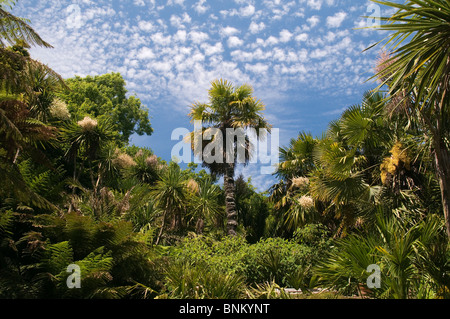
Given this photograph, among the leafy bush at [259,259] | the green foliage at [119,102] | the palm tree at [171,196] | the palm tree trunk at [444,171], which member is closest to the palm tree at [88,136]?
the palm tree at [171,196]

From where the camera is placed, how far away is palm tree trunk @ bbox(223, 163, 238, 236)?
48.6ft

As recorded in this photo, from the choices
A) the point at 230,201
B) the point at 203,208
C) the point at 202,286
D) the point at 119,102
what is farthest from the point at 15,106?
the point at 119,102

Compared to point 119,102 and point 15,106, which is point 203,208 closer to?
point 15,106

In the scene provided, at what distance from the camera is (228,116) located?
644 inches

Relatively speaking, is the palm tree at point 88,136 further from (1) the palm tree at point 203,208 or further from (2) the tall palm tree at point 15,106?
(2) the tall palm tree at point 15,106

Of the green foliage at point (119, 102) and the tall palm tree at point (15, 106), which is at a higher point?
the green foliage at point (119, 102)

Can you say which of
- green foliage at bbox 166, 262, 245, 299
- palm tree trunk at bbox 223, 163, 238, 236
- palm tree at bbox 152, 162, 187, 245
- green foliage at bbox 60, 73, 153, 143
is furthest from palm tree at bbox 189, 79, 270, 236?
green foliage at bbox 60, 73, 153, 143

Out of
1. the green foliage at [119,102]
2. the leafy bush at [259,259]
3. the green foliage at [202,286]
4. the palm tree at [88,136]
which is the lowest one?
the green foliage at [202,286]

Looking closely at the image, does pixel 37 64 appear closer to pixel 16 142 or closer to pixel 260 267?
pixel 16 142

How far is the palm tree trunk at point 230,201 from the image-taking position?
1480 cm

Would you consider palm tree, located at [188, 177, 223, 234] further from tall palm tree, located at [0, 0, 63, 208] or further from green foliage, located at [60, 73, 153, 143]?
green foliage, located at [60, 73, 153, 143]

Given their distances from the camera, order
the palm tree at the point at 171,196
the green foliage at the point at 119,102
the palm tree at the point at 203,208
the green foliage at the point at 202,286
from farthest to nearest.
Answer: the green foliage at the point at 119,102 → the palm tree at the point at 203,208 → the palm tree at the point at 171,196 → the green foliage at the point at 202,286

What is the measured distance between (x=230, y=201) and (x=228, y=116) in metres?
3.82
